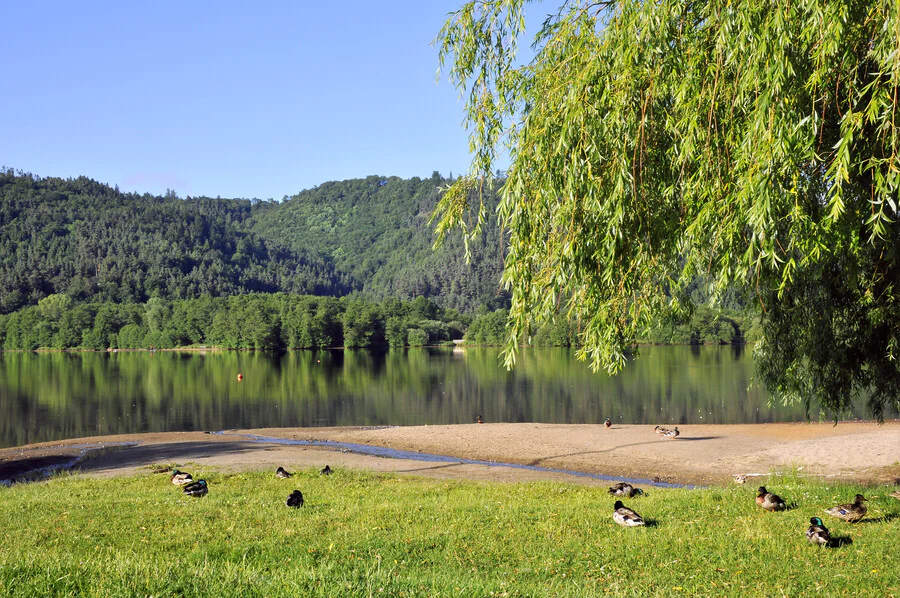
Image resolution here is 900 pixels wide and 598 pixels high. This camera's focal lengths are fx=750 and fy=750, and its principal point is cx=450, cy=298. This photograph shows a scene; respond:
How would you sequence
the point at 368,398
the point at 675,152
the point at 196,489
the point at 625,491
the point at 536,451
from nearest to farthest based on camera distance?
the point at 675,152, the point at 625,491, the point at 196,489, the point at 536,451, the point at 368,398

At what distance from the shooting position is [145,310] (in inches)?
6294

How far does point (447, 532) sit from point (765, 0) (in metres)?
7.76

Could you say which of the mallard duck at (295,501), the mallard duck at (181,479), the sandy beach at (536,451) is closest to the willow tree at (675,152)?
the mallard duck at (295,501)

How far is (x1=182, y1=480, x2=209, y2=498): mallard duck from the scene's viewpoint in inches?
600

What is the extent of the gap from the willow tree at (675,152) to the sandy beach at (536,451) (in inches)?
550

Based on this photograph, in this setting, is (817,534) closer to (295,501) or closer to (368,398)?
(295,501)

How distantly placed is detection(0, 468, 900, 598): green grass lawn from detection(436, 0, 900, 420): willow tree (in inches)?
98.0

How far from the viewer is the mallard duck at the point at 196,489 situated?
15246 mm

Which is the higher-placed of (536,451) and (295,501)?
(295,501)

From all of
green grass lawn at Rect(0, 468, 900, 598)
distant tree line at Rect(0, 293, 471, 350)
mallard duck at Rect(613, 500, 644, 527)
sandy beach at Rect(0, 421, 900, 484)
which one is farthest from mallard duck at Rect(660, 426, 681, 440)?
distant tree line at Rect(0, 293, 471, 350)

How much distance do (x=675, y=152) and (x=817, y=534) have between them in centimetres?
503

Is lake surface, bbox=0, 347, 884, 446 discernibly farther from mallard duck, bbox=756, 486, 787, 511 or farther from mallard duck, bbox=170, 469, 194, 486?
mallard duck, bbox=756, 486, 787, 511

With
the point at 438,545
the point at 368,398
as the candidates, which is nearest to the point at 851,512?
the point at 438,545

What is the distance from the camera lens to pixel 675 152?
7.94 meters
